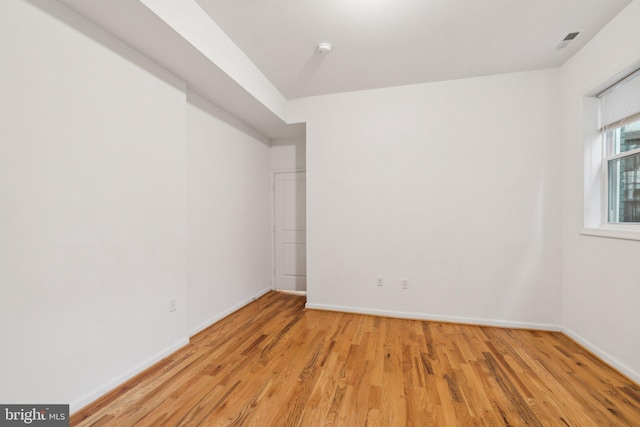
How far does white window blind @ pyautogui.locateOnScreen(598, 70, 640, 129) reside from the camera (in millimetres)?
2170

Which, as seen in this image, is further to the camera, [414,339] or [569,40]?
[414,339]

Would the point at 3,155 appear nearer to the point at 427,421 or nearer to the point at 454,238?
Result: the point at 427,421

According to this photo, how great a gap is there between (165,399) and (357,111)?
355 cm

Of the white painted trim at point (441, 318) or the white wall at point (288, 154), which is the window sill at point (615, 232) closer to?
the white painted trim at point (441, 318)

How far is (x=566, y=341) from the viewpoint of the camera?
8.69 feet

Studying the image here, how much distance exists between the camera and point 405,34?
2387mm

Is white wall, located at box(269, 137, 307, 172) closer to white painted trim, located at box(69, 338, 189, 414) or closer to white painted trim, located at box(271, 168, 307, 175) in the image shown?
white painted trim, located at box(271, 168, 307, 175)

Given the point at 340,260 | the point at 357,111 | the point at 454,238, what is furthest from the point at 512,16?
the point at 340,260

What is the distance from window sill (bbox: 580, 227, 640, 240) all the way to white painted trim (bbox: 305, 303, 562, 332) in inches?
45.4

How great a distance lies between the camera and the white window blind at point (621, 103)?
7.12 feet

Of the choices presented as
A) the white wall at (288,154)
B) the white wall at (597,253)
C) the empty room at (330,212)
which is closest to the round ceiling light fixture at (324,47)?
the empty room at (330,212)

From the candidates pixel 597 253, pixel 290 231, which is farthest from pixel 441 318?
pixel 290 231

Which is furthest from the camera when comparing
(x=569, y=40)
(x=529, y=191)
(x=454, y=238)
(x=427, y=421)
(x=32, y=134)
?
(x=454, y=238)

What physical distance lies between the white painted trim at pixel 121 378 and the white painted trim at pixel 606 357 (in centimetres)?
378
